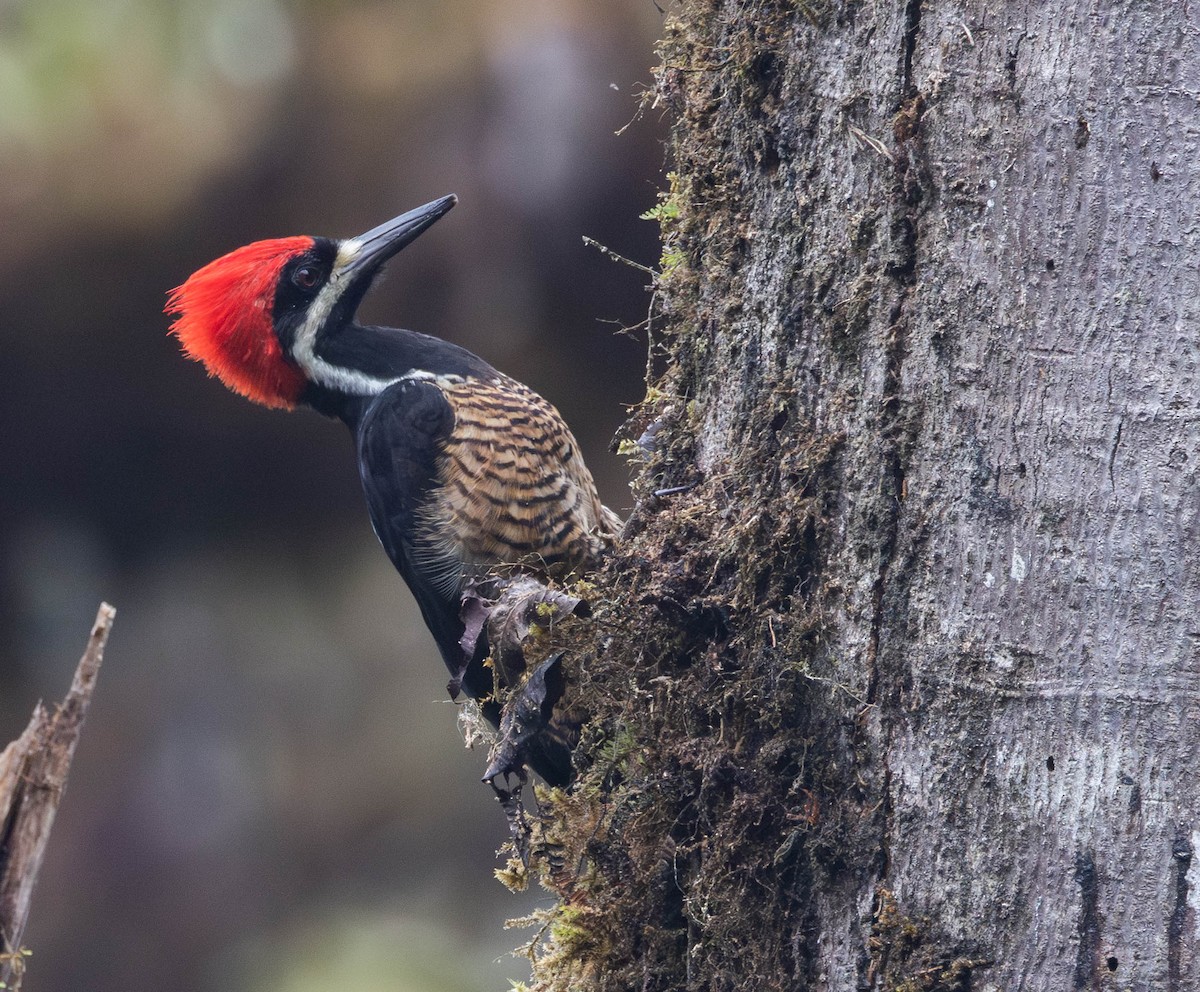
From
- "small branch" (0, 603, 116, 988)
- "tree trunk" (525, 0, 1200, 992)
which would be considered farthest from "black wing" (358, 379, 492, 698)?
"tree trunk" (525, 0, 1200, 992)

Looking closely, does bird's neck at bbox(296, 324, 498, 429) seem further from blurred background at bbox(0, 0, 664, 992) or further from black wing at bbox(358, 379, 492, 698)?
blurred background at bbox(0, 0, 664, 992)

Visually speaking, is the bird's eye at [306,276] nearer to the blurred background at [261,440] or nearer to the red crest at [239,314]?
the red crest at [239,314]

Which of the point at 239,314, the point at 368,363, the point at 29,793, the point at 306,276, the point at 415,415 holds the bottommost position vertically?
the point at 29,793

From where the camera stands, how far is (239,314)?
11.9 ft

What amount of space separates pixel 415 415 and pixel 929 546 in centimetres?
205

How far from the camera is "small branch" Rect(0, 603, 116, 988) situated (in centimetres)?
290

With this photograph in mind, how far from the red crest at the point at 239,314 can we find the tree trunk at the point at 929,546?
2.05m

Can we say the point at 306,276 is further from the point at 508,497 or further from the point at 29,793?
the point at 29,793

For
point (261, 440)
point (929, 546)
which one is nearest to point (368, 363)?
point (929, 546)

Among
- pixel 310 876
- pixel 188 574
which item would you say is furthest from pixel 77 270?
pixel 310 876

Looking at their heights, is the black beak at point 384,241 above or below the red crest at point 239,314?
above

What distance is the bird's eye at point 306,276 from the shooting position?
11.9ft

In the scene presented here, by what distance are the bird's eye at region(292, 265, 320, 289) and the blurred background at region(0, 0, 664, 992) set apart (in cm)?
216

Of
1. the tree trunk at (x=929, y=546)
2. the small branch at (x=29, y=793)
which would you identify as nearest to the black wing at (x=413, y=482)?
the small branch at (x=29, y=793)
